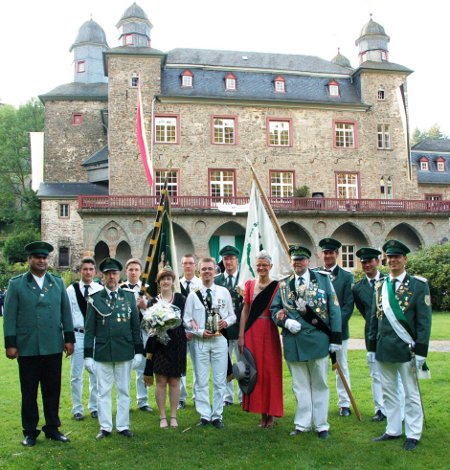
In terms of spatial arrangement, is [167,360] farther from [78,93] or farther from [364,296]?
[78,93]

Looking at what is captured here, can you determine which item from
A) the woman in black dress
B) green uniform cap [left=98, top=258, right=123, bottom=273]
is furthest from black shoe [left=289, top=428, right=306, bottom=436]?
green uniform cap [left=98, top=258, right=123, bottom=273]

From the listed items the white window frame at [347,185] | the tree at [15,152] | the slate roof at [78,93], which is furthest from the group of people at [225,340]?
the tree at [15,152]

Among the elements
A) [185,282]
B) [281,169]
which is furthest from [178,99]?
[185,282]

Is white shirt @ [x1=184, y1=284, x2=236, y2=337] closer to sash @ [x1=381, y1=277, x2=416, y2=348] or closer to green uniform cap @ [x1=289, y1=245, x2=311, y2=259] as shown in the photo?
green uniform cap @ [x1=289, y1=245, x2=311, y2=259]

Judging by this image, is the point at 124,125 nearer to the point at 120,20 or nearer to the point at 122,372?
the point at 120,20

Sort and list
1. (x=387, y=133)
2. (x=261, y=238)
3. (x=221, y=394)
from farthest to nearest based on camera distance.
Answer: (x=387, y=133)
(x=261, y=238)
(x=221, y=394)

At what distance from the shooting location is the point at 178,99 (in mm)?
36719

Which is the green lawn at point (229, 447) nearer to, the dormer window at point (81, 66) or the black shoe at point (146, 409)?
the black shoe at point (146, 409)

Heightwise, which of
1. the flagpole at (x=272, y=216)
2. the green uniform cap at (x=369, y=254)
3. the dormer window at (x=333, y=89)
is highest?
the dormer window at (x=333, y=89)

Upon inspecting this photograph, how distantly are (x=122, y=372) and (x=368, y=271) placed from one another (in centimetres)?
348

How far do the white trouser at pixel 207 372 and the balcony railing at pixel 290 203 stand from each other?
25.7 m

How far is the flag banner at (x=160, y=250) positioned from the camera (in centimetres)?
787

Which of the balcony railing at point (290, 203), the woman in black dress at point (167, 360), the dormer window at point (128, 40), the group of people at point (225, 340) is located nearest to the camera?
the group of people at point (225, 340)

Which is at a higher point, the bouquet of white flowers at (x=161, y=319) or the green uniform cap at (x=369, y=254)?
the green uniform cap at (x=369, y=254)
